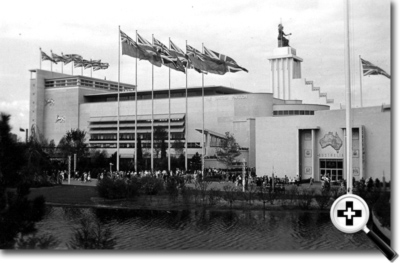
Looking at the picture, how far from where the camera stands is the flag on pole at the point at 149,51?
1071 inches

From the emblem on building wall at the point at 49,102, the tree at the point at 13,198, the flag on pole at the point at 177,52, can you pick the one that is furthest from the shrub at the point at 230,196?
the emblem on building wall at the point at 49,102

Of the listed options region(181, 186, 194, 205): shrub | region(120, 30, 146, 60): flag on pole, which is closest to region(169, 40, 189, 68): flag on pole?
region(120, 30, 146, 60): flag on pole

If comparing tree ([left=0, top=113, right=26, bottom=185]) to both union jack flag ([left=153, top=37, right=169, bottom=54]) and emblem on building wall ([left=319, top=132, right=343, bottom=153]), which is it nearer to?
union jack flag ([left=153, top=37, right=169, bottom=54])

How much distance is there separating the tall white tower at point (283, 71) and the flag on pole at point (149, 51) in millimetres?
19355

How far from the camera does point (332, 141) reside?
28547mm

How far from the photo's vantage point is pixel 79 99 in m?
54.4

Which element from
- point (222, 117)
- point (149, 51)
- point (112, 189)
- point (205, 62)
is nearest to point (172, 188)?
point (112, 189)

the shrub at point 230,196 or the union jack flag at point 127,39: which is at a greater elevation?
the union jack flag at point 127,39

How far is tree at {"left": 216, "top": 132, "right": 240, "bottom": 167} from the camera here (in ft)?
118

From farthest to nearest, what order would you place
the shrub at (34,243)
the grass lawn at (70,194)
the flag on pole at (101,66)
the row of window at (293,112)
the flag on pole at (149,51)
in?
the flag on pole at (101,66) → the row of window at (293,112) → the flag on pole at (149,51) → the grass lawn at (70,194) → the shrub at (34,243)

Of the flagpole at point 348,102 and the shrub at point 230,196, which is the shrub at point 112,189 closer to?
the shrub at point 230,196

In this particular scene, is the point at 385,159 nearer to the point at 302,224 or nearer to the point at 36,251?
the point at 302,224

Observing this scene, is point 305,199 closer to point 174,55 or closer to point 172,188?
point 172,188

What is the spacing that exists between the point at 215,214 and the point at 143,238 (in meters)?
5.22
